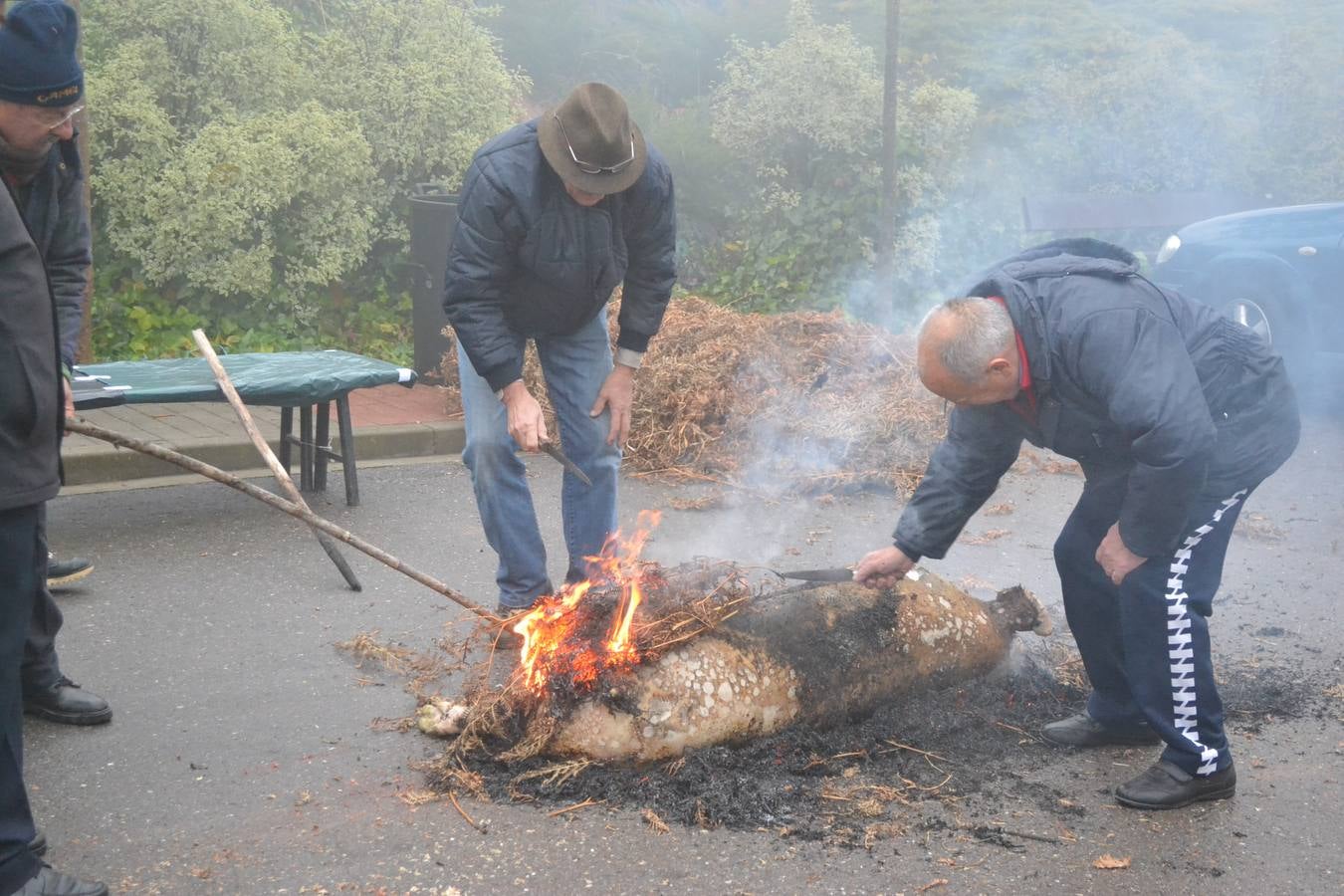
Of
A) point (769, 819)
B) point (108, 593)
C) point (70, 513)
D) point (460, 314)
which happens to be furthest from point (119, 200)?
point (769, 819)

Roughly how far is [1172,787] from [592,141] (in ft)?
8.90

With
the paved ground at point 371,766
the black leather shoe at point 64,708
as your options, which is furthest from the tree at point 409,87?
the black leather shoe at point 64,708

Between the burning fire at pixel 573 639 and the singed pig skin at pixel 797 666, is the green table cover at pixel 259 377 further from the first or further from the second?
the singed pig skin at pixel 797 666

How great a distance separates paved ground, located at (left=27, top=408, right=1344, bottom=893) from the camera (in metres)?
3.21

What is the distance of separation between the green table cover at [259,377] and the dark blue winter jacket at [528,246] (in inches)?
72.2

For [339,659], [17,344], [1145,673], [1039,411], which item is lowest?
[339,659]

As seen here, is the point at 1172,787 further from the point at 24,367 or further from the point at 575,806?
the point at 24,367

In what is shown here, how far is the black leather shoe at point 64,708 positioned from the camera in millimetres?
3959

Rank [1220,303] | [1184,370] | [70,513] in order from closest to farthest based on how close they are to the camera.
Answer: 1. [1184,370]
2. [70,513]
3. [1220,303]

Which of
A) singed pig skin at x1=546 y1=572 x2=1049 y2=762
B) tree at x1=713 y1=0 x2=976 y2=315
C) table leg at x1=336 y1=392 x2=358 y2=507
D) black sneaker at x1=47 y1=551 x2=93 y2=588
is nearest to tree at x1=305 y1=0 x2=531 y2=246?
tree at x1=713 y1=0 x2=976 y2=315

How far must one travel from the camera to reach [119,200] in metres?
8.74

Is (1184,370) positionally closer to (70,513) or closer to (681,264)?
(70,513)

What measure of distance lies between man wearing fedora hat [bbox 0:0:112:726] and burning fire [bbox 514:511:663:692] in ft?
4.69

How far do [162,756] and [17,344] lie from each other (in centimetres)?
154
